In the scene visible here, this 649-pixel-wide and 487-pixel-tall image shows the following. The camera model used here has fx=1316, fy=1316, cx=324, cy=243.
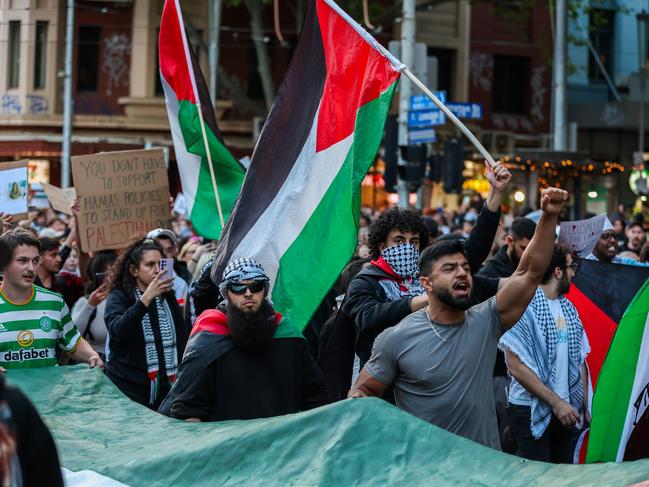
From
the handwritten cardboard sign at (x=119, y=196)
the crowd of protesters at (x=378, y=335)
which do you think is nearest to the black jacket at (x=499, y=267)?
the crowd of protesters at (x=378, y=335)

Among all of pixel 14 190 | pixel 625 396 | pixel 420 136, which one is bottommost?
pixel 625 396

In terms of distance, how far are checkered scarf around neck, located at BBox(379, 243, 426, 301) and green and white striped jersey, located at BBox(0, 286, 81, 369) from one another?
1726 millimetres

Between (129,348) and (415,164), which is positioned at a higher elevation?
(415,164)

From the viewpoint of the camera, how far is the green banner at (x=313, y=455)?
4.32 meters

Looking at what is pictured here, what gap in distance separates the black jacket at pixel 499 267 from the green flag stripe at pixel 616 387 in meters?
2.61

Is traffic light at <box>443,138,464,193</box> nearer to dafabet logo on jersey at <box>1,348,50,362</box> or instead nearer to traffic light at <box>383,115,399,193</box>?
traffic light at <box>383,115,399,193</box>

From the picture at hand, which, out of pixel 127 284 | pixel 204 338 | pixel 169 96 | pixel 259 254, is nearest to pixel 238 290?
pixel 204 338

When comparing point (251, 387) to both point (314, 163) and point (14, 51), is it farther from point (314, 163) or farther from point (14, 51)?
point (14, 51)

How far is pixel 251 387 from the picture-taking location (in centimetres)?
588

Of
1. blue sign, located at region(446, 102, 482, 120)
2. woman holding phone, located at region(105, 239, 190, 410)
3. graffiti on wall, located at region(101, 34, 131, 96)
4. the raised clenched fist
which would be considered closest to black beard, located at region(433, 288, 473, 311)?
the raised clenched fist

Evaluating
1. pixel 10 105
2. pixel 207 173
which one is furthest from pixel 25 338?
pixel 10 105

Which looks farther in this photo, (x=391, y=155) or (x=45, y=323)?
(x=391, y=155)

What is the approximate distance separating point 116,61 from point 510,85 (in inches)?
470

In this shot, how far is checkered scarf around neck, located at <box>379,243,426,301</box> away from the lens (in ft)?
21.9
